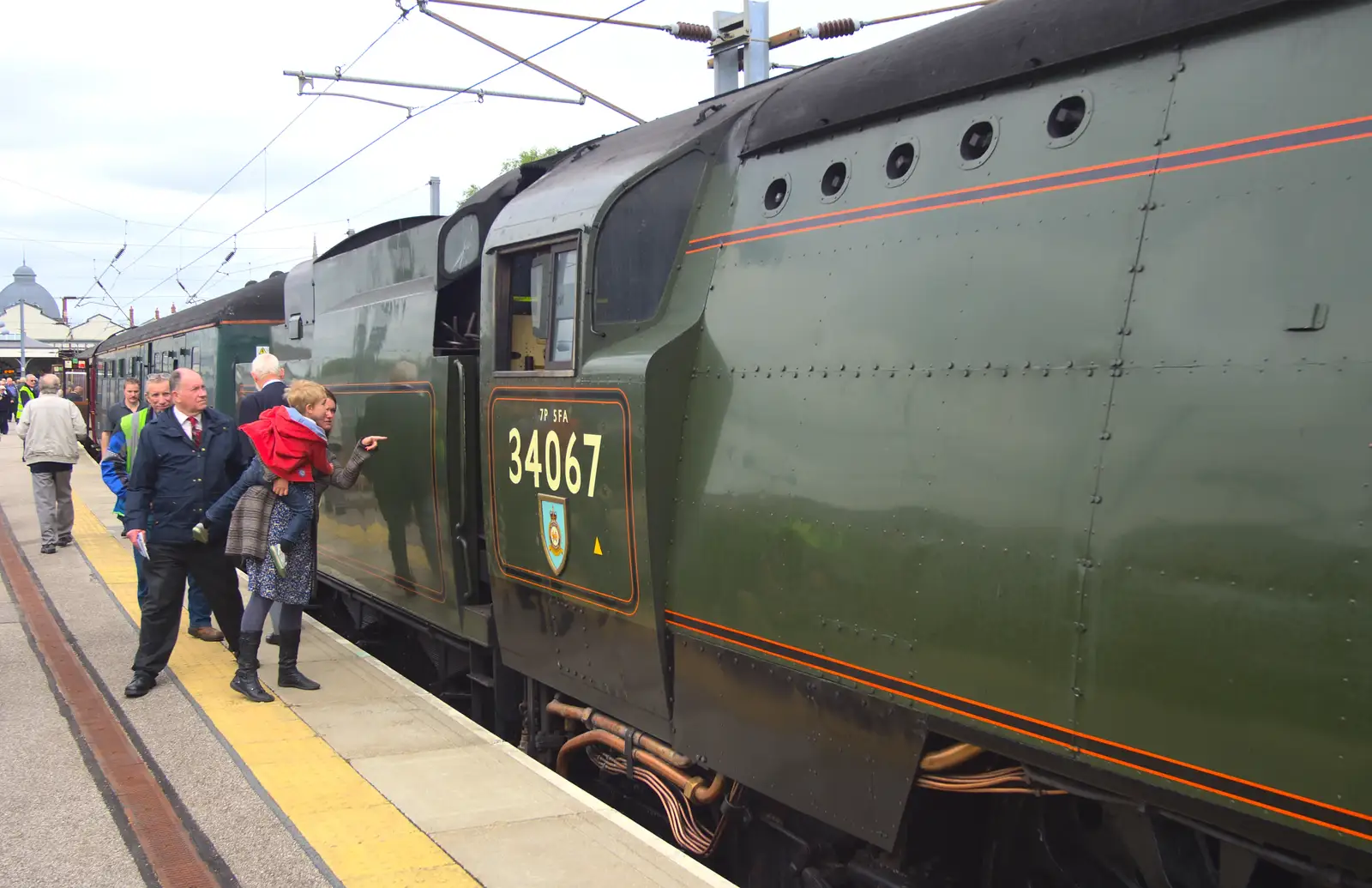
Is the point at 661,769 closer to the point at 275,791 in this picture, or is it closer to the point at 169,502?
the point at 275,791

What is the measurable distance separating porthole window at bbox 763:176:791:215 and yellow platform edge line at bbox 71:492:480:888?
2684 mm

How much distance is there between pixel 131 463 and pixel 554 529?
3654mm

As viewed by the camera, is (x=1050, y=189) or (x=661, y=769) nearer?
(x=1050, y=189)

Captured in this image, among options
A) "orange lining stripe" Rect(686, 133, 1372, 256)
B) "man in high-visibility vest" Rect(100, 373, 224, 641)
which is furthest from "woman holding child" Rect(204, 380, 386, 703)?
"orange lining stripe" Rect(686, 133, 1372, 256)

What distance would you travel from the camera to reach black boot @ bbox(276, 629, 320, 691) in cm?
614

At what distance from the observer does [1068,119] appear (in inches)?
117

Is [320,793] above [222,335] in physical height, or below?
below

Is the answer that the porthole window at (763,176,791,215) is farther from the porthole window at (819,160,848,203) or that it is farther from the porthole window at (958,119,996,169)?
the porthole window at (958,119,996,169)

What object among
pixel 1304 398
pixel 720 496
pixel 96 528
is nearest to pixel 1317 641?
pixel 1304 398

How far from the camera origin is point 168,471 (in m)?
5.99

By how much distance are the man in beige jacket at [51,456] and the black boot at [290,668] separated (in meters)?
5.90

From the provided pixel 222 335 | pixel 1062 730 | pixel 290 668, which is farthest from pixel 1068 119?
pixel 222 335

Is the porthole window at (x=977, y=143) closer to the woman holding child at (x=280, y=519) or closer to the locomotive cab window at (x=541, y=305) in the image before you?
the locomotive cab window at (x=541, y=305)

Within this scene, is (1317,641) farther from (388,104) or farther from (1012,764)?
(388,104)
